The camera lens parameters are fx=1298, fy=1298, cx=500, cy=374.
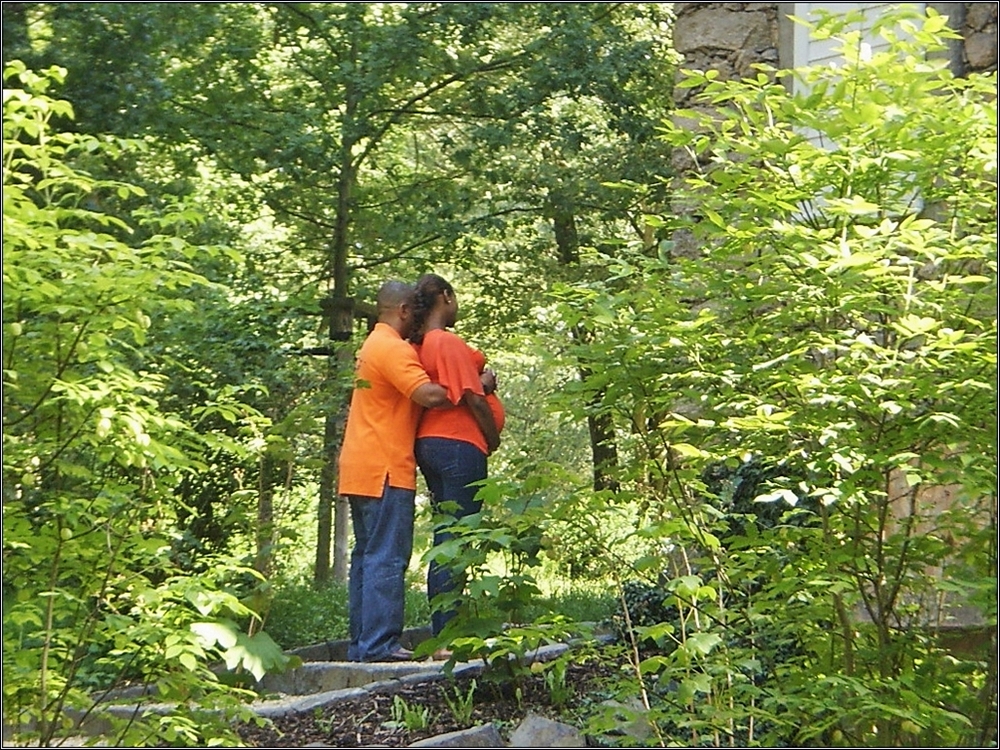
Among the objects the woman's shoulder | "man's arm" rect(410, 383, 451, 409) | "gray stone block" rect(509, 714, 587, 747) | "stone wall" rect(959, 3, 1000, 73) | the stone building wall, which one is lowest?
"gray stone block" rect(509, 714, 587, 747)

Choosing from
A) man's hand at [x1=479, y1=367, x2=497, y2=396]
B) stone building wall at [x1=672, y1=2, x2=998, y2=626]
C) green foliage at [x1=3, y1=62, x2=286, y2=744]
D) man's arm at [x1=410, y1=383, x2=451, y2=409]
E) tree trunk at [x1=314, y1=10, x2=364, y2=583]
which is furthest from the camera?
tree trunk at [x1=314, y1=10, x2=364, y2=583]

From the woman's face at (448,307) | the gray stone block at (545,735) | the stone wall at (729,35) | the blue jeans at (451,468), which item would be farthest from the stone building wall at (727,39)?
the gray stone block at (545,735)

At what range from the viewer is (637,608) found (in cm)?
570

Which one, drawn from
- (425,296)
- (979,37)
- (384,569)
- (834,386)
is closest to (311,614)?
(384,569)

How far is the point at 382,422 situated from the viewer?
577cm

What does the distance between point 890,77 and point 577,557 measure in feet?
5.86

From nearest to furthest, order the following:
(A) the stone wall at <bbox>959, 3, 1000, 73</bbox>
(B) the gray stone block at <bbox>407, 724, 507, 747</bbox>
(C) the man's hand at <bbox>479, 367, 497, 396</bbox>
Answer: (B) the gray stone block at <bbox>407, 724, 507, 747</bbox>
(C) the man's hand at <bbox>479, 367, 497, 396</bbox>
(A) the stone wall at <bbox>959, 3, 1000, 73</bbox>

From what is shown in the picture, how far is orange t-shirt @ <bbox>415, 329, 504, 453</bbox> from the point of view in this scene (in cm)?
565

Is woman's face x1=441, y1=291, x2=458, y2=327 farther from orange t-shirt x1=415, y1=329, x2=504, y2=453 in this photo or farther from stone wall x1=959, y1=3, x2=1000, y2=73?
stone wall x1=959, y1=3, x2=1000, y2=73

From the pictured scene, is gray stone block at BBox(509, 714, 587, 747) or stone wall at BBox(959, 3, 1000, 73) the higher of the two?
stone wall at BBox(959, 3, 1000, 73)

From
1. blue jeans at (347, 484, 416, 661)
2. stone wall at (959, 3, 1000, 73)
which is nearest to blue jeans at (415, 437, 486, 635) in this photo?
blue jeans at (347, 484, 416, 661)

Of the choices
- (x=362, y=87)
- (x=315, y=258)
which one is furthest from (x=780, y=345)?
(x=315, y=258)

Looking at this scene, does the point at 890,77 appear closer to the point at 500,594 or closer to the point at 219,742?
the point at 500,594

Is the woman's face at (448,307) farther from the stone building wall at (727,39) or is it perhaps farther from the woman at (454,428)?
the stone building wall at (727,39)
